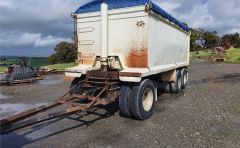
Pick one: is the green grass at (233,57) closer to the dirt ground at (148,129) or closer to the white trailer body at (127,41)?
the dirt ground at (148,129)

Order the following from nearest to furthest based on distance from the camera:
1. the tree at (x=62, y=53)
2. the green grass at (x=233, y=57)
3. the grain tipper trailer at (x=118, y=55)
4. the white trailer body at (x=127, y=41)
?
the grain tipper trailer at (x=118, y=55) → the white trailer body at (x=127, y=41) → the green grass at (x=233, y=57) → the tree at (x=62, y=53)

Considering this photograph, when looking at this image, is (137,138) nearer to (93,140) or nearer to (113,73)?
(93,140)

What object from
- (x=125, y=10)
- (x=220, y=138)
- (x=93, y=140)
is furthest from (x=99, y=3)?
(x=220, y=138)

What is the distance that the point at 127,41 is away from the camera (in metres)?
8.12

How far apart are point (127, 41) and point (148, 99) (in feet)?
5.97

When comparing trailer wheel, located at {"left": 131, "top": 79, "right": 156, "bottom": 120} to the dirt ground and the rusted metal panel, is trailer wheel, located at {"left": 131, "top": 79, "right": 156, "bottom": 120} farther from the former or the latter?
the rusted metal panel

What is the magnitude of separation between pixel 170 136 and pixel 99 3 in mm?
4618

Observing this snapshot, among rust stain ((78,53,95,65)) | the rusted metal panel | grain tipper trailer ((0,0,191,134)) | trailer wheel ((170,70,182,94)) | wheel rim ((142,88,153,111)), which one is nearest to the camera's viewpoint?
grain tipper trailer ((0,0,191,134))

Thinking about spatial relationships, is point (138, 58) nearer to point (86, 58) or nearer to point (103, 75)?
point (103, 75)

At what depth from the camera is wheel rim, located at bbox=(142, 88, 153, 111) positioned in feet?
26.6

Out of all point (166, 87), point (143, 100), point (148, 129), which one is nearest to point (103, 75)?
point (143, 100)

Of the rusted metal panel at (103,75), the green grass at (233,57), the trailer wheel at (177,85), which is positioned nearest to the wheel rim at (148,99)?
the rusted metal panel at (103,75)

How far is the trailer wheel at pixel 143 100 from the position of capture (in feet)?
24.4

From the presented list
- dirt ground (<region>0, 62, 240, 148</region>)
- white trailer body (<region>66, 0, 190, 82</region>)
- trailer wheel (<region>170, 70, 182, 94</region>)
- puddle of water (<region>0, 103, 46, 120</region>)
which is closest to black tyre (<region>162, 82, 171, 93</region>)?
trailer wheel (<region>170, 70, 182, 94</region>)
